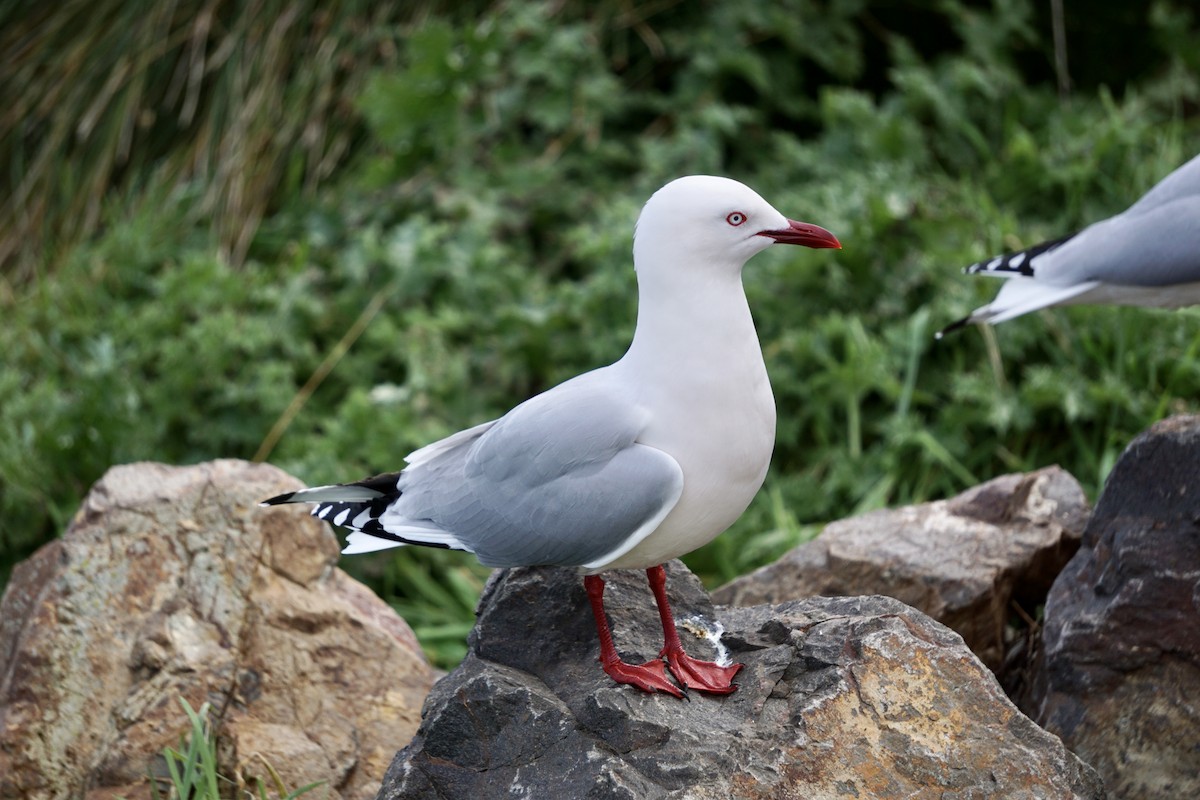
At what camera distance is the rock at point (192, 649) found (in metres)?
3.03

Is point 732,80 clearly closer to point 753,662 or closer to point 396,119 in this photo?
point 396,119

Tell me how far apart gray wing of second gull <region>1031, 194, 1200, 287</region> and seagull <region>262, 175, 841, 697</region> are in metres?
1.23

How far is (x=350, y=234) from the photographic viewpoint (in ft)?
19.9

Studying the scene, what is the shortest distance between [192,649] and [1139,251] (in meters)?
2.49

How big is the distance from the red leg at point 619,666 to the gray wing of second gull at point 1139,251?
64.7 inches

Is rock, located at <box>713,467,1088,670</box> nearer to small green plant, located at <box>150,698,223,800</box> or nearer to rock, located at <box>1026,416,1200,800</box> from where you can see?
rock, located at <box>1026,416,1200,800</box>

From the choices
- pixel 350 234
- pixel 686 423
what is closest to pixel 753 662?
pixel 686 423

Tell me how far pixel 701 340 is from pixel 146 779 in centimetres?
158

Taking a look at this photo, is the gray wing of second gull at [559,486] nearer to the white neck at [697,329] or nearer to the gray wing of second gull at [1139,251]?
the white neck at [697,329]

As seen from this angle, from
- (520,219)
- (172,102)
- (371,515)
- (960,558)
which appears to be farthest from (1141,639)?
(172,102)

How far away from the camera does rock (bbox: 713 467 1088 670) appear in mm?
3303

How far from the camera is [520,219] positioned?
5.96 meters

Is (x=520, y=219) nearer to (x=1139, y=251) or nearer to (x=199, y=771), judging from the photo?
(x=1139, y=251)

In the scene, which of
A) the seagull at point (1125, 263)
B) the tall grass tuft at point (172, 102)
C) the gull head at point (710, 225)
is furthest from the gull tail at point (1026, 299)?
the tall grass tuft at point (172, 102)
